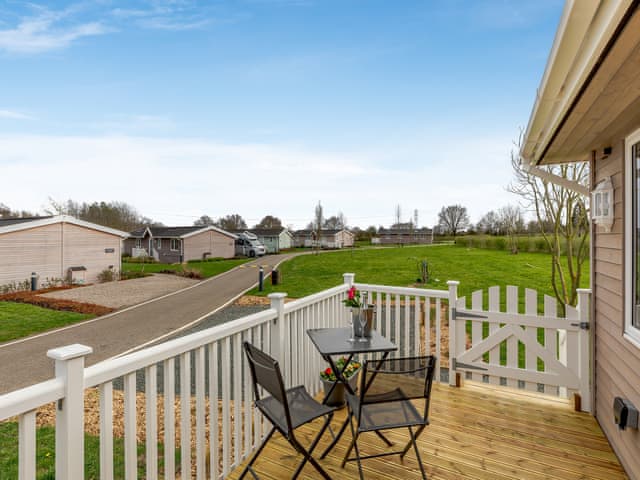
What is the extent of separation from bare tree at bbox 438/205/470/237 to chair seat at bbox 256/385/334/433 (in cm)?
4984

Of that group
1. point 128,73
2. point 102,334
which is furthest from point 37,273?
point 128,73

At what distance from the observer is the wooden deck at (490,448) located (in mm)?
2377

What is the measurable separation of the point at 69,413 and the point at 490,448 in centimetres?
278

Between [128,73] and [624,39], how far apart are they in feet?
34.0

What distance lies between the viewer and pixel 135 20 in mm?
7289

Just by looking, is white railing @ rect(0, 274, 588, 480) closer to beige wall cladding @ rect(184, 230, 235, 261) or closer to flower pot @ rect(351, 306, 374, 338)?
flower pot @ rect(351, 306, 374, 338)

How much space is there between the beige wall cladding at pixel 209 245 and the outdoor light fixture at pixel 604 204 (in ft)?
87.5

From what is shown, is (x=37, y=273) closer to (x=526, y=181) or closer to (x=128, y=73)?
(x=128, y=73)

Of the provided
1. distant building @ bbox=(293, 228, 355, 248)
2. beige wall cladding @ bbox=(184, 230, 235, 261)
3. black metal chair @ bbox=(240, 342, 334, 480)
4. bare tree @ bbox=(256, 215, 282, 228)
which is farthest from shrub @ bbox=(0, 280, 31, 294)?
bare tree @ bbox=(256, 215, 282, 228)

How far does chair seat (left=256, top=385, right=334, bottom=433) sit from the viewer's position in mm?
2141

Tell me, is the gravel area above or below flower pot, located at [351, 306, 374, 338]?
below

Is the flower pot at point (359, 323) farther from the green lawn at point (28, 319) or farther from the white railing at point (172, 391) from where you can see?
the green lawn at point (28, 319)

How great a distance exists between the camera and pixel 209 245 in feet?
94.1

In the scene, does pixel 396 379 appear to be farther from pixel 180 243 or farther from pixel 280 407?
pixel 180 243
